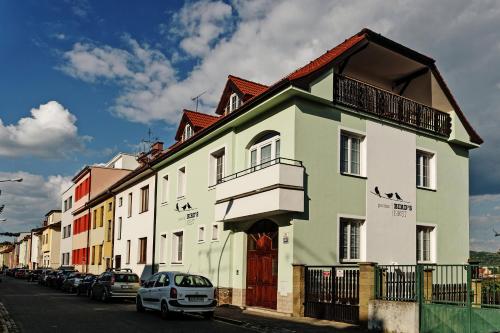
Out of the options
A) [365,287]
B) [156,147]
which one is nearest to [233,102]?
[365,287]

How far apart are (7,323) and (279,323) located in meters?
7.55

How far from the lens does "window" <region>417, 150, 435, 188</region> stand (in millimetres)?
22087

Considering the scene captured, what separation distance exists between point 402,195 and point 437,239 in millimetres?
2774

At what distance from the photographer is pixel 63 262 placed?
206 feet

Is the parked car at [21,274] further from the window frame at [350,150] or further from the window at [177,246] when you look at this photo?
the window frame at [350,150]

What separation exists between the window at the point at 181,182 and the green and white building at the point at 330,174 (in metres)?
1.67

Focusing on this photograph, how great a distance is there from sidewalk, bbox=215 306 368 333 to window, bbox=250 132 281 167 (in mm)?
5110

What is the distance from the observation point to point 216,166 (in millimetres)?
23703

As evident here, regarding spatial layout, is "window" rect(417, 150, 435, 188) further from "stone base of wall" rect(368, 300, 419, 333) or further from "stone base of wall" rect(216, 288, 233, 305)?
"stone base of wall" rect(368, 300, 419, 333)

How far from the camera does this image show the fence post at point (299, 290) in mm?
16766

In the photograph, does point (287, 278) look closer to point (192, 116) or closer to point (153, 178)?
point (192, 116)

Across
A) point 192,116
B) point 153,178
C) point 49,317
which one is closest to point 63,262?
point 153,178

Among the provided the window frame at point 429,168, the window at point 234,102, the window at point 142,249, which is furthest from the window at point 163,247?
the window frame at point 429,168

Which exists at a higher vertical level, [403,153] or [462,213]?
[403,153]
